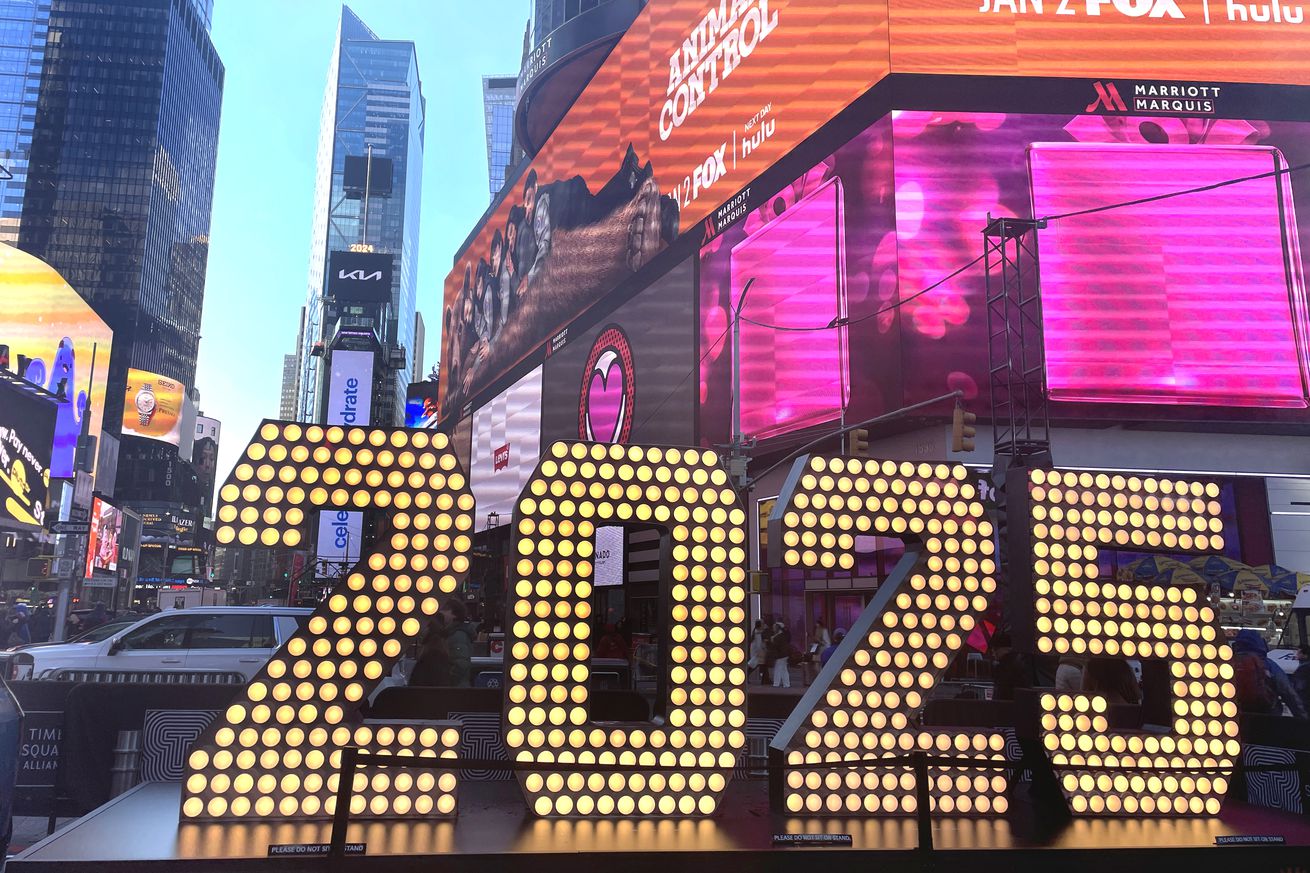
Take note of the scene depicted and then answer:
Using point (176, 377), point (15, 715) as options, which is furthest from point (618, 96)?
point (176, 377)

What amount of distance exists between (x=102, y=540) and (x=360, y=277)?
30.6 m

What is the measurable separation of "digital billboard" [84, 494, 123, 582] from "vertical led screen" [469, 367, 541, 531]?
19501 mm

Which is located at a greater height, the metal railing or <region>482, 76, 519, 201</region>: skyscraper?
<region>482, 76, 519, 201</region>: skyscraper

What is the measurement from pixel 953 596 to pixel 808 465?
1.79 metres

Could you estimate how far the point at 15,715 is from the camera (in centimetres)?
594

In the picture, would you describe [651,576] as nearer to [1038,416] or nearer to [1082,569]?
[1038,416]

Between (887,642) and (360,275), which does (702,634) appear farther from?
(360,275)

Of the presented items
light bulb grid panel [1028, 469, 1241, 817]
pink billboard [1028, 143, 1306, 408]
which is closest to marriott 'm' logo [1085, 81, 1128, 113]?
pink billboard [1028, 143, 1306, 408]

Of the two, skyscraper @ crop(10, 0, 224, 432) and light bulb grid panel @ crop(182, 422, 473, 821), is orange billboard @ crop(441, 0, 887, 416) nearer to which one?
light bulb grid panel @ crop(182, 422, 473, 821)

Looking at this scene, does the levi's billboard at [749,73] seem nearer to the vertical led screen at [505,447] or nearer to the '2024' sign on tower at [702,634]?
the vertical led screen at [505,447]

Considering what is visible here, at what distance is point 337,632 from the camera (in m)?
7.42

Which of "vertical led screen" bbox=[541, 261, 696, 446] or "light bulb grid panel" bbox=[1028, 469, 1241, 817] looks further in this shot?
"vertical led screen" bbox=[541, 261, 696, 446]

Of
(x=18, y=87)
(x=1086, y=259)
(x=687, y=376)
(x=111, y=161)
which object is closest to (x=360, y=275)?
(x=687, y=376)

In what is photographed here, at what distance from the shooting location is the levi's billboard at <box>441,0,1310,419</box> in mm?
22656
